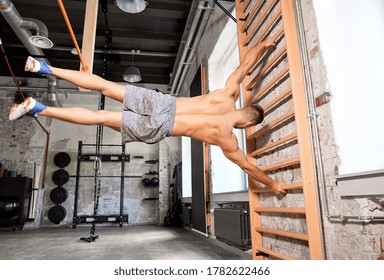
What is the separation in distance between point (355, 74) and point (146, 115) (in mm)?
1551

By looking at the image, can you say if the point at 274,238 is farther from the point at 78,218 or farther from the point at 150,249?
the point at 78,218

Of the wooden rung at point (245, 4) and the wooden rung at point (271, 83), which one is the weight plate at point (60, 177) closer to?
the wooden rung at point (271, 83)

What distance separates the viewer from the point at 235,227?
3201 mm

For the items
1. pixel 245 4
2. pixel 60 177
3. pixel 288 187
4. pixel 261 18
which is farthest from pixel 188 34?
pixel 60 177

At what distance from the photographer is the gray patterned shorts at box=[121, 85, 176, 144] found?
2254 mm

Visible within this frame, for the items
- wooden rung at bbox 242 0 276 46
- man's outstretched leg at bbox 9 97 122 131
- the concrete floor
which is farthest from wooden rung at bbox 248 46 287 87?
the concrete floor

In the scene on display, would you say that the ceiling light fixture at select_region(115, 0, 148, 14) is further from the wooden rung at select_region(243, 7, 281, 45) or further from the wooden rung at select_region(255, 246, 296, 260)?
the wooden rung at select_region(255, 246, 296, 260)

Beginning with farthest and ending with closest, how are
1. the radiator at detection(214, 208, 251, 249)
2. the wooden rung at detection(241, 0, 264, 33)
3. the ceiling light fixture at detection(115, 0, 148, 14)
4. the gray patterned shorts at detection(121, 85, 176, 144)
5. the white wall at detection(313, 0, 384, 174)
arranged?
the ceiling light fixture at detection(115, 0, 148, 14) → the radiator at detection(214, 208, 251, 249) → the wooden rung at detection(241, 0, 264, 33) → the gray patterned shorts at detection(121, 85, 176, 144) → the white wall at detection(313, 0, 384, 174)

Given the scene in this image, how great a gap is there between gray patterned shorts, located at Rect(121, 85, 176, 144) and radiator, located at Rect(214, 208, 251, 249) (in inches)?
55.7

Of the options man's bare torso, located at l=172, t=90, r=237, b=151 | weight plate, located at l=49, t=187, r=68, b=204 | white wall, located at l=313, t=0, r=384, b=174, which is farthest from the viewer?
weight plate, located at l=49, t=187, r=68, b=204

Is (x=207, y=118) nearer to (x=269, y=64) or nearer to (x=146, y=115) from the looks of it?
(x=146, y=115)

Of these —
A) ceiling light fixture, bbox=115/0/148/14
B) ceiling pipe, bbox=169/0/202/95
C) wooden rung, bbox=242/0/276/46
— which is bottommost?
wooden rung, bbox=242/0/276/46

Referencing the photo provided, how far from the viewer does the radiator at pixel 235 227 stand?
120 inches

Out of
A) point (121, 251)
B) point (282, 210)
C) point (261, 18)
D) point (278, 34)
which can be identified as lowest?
point (121, 251)
